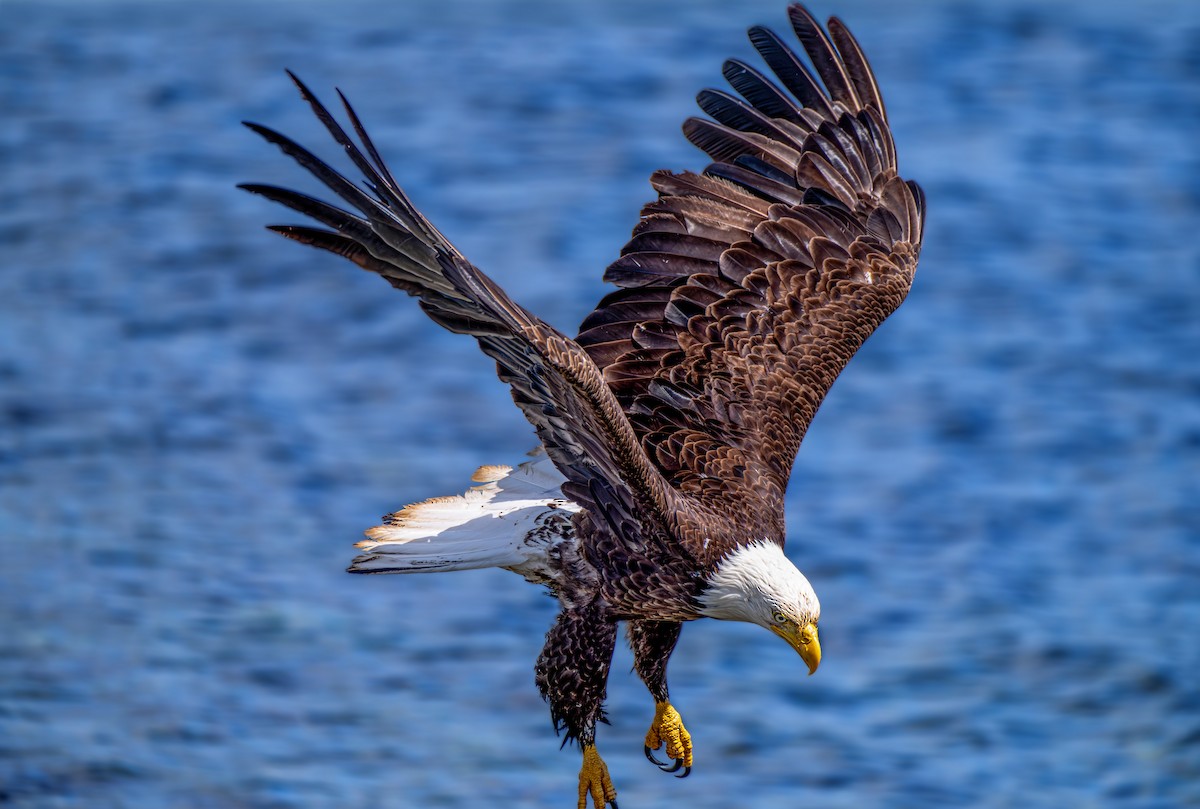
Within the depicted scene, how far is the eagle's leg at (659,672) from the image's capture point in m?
7.25

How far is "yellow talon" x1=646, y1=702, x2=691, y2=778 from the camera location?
7.48 m

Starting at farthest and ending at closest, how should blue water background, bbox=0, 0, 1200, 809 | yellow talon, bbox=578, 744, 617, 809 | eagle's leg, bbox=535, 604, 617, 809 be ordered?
blue water background, bbox=0, 0, 1200, 809, yellow talon, bbox=578, 744, 617, 809, eagle's leg, bbox=535, 604, 617, 809

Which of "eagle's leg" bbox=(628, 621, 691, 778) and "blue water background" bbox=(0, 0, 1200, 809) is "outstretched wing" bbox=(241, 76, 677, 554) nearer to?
"eagle's leg" bbox=(628, 621, 691, 778)

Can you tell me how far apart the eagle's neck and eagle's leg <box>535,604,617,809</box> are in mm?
480

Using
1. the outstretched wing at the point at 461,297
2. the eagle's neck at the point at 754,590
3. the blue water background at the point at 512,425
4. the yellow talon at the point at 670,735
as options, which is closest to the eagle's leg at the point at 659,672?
the yellow talon at the point at 670,735

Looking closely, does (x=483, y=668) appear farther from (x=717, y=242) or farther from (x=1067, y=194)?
(x=1067, y=194)

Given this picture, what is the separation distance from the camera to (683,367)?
7.34m

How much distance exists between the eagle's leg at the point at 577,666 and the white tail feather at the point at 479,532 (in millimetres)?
265

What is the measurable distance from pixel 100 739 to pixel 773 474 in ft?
21.7

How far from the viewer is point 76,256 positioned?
1875cm

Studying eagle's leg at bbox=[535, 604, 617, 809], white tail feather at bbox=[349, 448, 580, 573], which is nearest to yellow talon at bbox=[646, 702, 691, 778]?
eagle's leg at bbox=[535, 604, 617, 809]

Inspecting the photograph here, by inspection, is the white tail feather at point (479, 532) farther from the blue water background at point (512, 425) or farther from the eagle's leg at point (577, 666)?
the blue water background at point (512, 425)

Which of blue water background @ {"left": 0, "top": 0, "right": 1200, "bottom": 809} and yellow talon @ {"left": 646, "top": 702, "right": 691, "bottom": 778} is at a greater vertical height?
blue water background @ {"left": 0, "top": 0, "right": 1200, "bottom": 809}

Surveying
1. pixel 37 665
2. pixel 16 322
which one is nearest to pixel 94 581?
pixel 37 665
